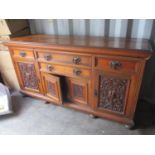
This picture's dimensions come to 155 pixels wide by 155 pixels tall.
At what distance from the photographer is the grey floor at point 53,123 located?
1604 mm

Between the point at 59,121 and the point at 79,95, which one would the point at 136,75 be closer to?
the point at 79,95

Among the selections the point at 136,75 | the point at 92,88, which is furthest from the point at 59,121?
the point at 136,75

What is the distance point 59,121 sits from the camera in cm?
175

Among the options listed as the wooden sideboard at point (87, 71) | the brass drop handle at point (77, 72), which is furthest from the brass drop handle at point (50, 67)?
the brass drop handle at point (77, 72)

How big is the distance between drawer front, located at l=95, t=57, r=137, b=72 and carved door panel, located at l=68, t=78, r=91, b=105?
0.87 ft

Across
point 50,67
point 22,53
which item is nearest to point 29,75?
point 22,53

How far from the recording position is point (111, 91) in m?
1.49

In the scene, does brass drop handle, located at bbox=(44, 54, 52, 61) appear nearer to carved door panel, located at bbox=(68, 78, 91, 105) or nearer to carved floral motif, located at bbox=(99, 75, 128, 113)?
carved door panel, located at bbox=(68, 78, 91, 105)

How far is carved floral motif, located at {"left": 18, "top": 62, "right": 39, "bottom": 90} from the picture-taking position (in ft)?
6.08

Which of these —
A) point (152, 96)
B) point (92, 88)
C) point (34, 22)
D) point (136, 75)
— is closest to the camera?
point (136, 75)

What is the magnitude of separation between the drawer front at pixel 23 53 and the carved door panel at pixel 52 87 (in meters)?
0.27

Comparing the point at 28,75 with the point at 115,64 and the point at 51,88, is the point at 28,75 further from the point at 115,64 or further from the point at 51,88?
the point at 115,64

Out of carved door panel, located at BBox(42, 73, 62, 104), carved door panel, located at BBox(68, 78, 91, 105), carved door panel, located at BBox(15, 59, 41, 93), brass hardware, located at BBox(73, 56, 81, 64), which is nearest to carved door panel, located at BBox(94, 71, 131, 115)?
carved door panel, located at BBox(68, 78, 91, 105)
